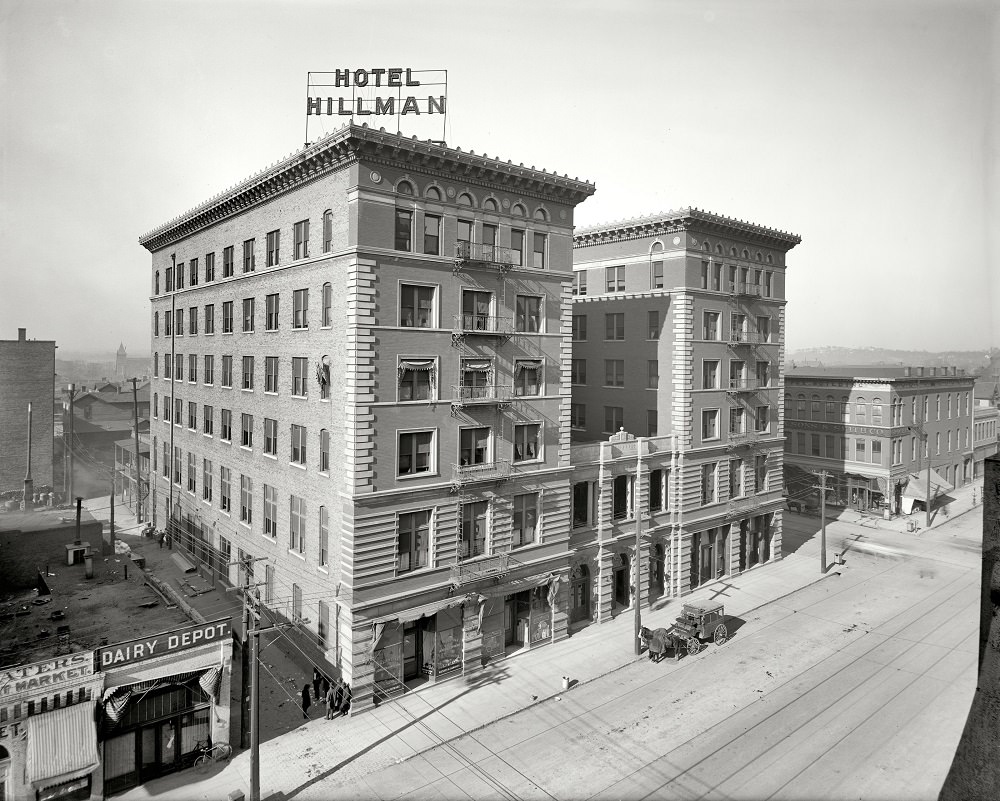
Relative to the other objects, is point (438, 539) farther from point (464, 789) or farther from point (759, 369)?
point (759, 369)

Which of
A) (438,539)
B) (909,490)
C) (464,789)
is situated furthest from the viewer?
(909,490)

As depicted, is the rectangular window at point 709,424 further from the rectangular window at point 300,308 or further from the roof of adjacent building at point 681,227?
the rectangular window at point 300,308

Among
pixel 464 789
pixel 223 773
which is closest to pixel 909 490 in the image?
pixel 464 789

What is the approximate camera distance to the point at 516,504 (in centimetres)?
3259

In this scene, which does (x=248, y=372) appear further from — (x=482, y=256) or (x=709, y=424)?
(x=709, y=424)

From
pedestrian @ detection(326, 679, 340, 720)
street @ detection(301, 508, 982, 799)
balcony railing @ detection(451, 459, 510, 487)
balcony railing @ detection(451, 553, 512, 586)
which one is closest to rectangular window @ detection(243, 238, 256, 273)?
balcony railing @ detection(451, 459, 510, 487)

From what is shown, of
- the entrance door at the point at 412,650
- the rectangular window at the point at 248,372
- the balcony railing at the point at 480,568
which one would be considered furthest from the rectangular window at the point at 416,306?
the entrance door at the point at 412,650

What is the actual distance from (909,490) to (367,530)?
5786 centimetres

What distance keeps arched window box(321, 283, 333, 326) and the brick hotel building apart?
0.35 ft

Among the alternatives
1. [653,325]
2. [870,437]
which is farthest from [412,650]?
[870,437]

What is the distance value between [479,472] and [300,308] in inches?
Result: 481

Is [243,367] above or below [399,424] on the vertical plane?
above

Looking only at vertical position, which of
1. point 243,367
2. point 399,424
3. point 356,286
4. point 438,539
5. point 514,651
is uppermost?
point 356,286

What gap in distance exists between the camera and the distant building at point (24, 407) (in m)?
67.0
